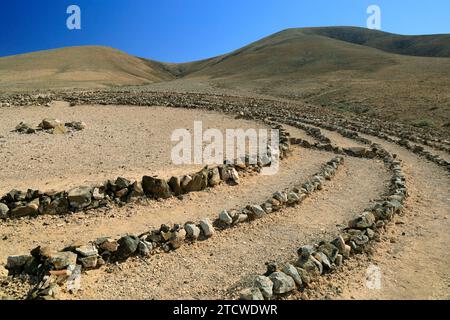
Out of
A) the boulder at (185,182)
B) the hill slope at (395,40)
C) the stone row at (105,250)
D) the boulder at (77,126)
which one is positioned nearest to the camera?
the stone row at (105,250)

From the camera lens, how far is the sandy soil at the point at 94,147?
1360cm

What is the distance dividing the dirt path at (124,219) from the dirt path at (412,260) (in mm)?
3959

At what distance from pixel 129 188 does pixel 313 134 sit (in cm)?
1365

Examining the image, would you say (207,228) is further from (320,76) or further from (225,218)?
(320,76)

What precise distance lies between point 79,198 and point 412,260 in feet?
26.8

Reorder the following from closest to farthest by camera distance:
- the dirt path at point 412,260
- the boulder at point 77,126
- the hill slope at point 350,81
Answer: the dirt path at point 412,260 → the boulder at point 77,126 → the hill slope at point 350,81

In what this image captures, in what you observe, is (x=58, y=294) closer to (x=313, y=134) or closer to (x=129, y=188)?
(x=129, y=188)

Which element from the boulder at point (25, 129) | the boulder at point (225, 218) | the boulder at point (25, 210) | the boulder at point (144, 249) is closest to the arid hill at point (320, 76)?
the boulder at point (225, 218)

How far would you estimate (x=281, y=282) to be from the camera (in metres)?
7.63

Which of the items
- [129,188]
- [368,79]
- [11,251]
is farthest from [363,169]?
[368,79]

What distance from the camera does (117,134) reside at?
19906mm

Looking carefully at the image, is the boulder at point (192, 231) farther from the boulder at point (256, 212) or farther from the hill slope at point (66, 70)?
the hill slope at point (66, 70)

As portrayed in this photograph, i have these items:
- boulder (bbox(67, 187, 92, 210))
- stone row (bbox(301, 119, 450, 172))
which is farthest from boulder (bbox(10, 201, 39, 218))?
stone row (bbox(301, 119, 450, 172))

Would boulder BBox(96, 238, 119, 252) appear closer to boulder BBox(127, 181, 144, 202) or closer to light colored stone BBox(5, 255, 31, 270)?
light colored stone BBox(5, 255, 31, 270)
